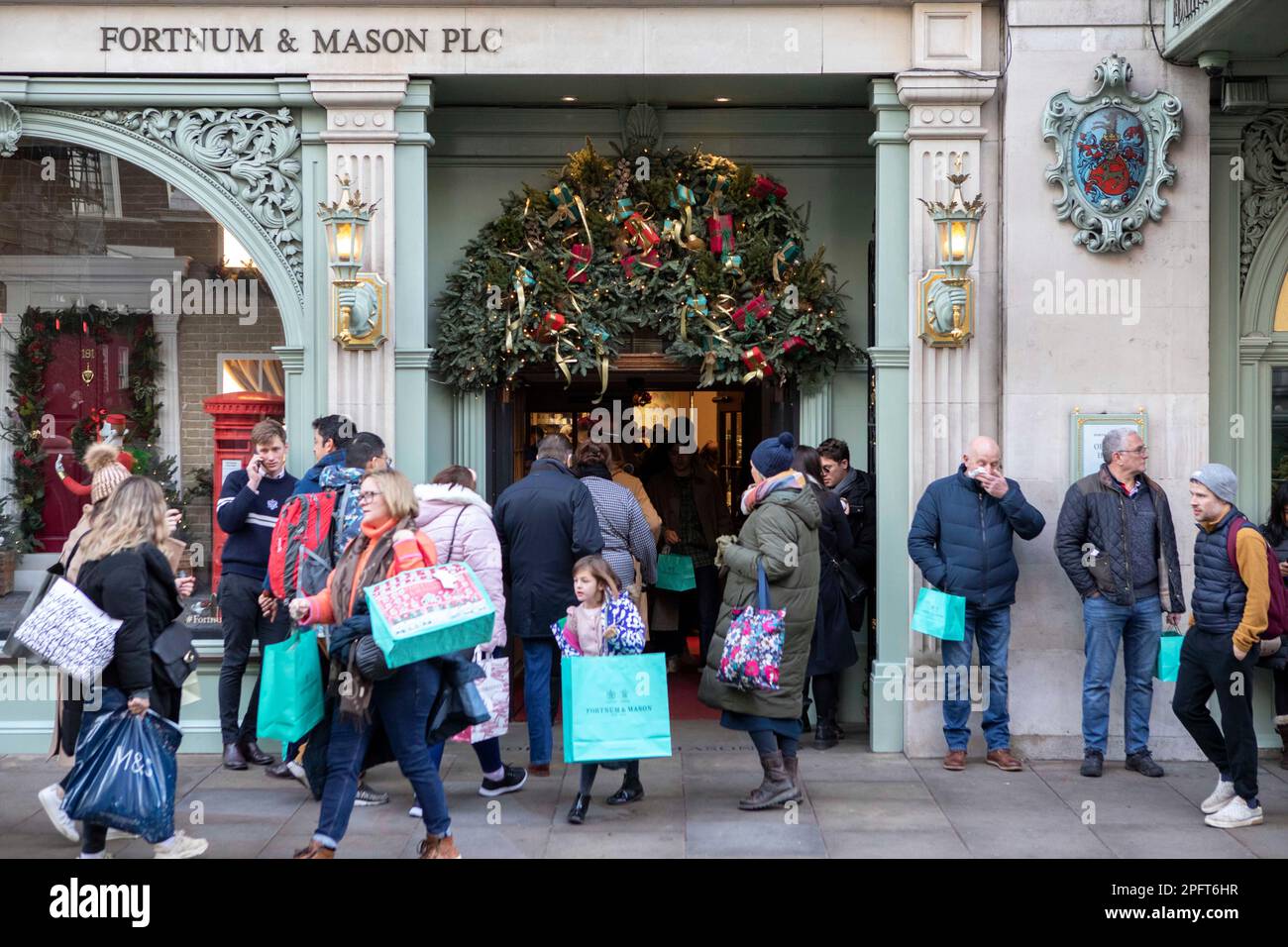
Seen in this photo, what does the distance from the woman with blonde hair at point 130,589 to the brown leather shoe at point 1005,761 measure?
175 inches

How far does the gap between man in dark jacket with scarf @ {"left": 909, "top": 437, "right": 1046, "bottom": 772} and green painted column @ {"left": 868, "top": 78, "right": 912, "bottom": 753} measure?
459mm

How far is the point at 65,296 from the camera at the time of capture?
363 inches

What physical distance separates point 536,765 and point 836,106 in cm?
472

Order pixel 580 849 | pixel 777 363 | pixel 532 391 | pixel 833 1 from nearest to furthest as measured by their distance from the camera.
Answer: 1. pixel 580 849
2. pixel 833 1
3. pixel 777 363
4. pixel 532 391

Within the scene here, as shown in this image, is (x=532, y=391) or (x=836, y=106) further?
(x=532, y=391)

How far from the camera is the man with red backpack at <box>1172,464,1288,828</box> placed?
21.2 feet

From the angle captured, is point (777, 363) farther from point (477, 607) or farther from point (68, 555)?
point (68, 555)

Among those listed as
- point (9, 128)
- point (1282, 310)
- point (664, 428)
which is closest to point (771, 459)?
point (1282, 310)

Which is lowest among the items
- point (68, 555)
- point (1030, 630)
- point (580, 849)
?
point (580, 849)

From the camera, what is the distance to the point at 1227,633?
6.55 metres

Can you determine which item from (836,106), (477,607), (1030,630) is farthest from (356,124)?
(1030,630)

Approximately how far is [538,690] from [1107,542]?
3236 mm

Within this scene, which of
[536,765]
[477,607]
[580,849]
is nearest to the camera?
[477,607]

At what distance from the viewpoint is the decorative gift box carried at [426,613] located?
5367 millimetres
